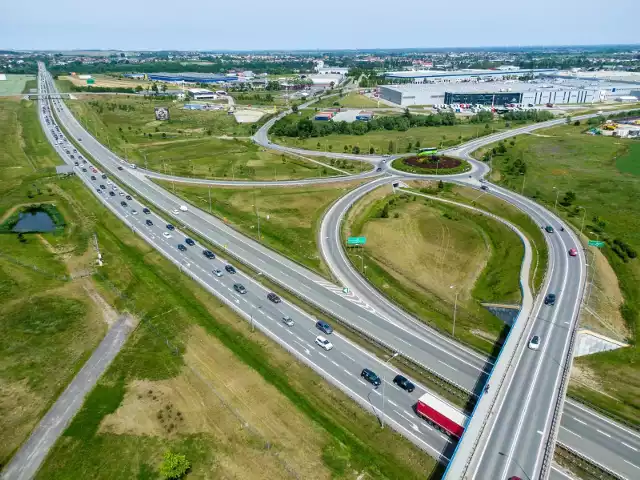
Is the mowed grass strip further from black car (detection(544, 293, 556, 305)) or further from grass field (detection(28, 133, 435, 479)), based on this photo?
black car (detection(544, 293, 556, 305))

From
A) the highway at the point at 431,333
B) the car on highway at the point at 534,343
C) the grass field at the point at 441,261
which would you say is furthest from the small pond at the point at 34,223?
the car on highway at the point at 534,343

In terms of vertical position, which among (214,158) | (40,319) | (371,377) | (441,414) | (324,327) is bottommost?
(40,319)

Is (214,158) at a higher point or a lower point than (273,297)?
higher

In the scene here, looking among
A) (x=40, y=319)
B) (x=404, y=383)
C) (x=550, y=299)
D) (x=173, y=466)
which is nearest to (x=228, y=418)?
(x=173, y=466)

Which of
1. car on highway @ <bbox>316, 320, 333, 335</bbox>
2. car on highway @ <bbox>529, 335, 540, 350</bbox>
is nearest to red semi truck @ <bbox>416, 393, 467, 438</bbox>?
car on highway @ <bbox>529, 335, 540, 350</bbox>

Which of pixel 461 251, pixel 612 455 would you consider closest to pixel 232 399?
pixel 612 455

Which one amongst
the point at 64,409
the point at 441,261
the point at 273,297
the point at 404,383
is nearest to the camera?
the point at 64,409

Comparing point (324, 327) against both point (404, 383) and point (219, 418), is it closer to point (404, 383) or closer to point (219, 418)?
point (404, 383)
